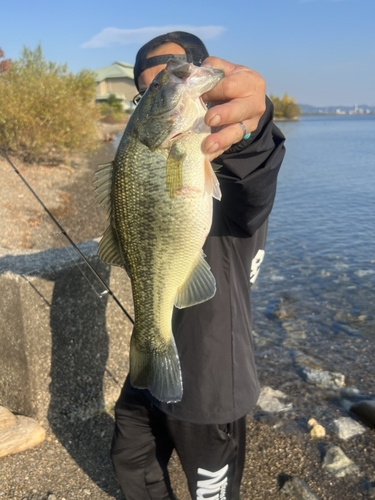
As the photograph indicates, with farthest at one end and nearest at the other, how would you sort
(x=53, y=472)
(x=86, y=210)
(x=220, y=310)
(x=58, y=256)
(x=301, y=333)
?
(x=86, y=210), (x=301, y=333), (x=58, y=256), (x=53, y=472), (x=220, y=310)

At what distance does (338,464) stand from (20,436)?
253cm

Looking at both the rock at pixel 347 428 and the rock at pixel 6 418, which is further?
the rock at pixel 347 428

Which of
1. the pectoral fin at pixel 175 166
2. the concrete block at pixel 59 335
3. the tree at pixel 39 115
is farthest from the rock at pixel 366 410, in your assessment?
the tree at pixel 39 115

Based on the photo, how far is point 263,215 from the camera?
7.54 feet

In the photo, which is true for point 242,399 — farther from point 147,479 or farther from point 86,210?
point 86,210

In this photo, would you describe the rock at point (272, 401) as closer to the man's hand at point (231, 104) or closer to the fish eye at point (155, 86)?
the man's hand at point (231, 104)

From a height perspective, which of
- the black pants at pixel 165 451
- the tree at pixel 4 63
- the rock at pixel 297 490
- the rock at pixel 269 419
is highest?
the tree at pixel 4 63

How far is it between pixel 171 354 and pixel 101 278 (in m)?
1.81

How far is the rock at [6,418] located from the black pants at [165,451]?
1.12m

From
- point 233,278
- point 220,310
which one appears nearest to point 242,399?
point 220,310

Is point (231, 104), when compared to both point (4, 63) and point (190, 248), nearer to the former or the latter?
point (190, 248)

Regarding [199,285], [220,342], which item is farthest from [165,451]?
[199,285]

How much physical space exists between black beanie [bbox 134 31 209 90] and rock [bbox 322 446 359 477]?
323 cm

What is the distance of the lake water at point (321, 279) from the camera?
6.81 metres
